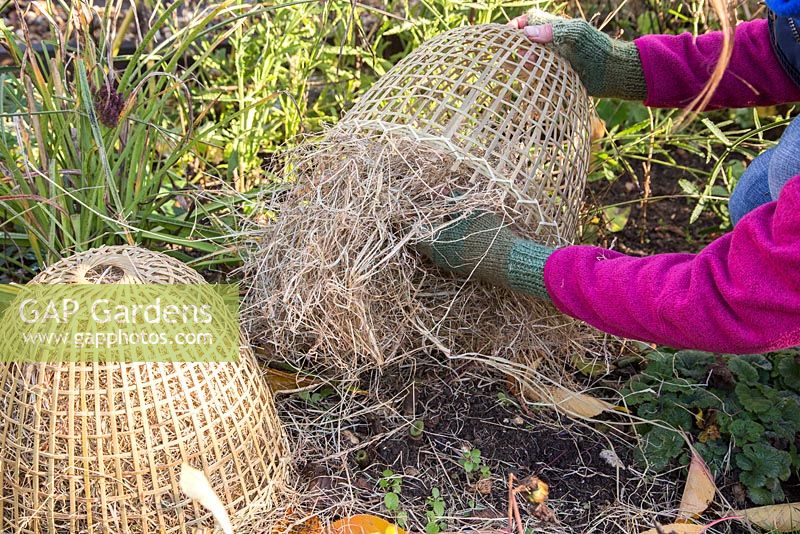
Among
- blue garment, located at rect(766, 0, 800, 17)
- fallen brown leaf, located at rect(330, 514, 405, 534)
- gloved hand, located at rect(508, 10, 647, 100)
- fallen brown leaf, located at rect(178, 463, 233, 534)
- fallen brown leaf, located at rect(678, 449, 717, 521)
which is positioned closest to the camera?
fallen brown leaf, located at rect(178, 463, 233, 534)

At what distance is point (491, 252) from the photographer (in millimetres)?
1478

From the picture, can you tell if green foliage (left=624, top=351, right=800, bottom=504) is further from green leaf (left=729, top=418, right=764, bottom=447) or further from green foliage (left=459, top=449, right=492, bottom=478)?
green foliage (left=459, top=449, right=492, bottom=478)

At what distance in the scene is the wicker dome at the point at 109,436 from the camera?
121 cm

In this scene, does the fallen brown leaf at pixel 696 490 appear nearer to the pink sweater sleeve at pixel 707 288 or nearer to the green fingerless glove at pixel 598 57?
the pink sweater sleeve at pixel 707 288

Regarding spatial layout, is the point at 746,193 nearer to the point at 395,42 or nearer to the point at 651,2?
the point at 651,2

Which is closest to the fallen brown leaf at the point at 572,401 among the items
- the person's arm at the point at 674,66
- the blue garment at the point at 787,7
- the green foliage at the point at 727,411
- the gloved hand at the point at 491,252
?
the green foliage at the point at 727,411

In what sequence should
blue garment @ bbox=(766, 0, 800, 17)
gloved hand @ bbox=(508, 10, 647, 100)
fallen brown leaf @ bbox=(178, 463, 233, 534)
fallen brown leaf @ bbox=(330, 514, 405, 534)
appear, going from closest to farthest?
1. fallen brown leaf @ bbox=(178, 463, 233, 534)
2. blue garment @ bbox=(766, 0, 800, 17)
3. fallen brown leaf @ bbox=(330, 514, 405, 534)
4. gloved hand @ bbox=(508, 10, 647, 100)

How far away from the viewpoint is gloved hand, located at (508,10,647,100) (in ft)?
5.31

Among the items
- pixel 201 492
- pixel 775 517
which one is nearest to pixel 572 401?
pixel 775 517

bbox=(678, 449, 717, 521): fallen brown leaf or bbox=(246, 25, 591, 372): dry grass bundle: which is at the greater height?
bbox=(246, 25, 591, 372): dry grass bundle

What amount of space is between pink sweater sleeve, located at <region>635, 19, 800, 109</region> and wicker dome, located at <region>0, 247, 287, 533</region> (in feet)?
3.52

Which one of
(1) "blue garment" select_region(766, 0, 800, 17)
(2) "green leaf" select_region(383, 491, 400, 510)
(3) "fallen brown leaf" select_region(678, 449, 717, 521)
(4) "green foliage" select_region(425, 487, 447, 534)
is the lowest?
(3) "fallen brown leaf" select_region(678, 449, 717, 521)

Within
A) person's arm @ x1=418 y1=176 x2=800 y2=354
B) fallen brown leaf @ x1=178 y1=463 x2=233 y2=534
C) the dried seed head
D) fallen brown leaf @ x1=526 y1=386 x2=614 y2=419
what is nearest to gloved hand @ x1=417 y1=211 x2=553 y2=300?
person's arm @ x1=418 y1=176 x2=800 y2=354

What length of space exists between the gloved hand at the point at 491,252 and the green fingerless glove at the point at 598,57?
402 mm
